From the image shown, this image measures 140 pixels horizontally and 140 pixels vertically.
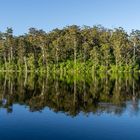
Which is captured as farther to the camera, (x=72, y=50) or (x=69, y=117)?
(x=72, y=50)

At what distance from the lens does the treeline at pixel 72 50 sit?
370 feet

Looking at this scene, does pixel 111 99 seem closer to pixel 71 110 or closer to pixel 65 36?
pixel 71 110

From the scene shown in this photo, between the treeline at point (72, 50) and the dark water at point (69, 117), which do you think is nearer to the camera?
the dark water at point (69, 117)

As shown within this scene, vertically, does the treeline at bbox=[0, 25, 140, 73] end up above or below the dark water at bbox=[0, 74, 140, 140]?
above

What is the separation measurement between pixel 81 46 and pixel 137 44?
1837 cm

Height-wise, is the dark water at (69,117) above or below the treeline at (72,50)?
below

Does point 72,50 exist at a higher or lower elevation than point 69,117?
higher

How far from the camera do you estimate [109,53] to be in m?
116

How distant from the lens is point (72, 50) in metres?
121

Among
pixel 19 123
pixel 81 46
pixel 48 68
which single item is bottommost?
pixel 19 123

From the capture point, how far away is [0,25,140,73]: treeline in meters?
113

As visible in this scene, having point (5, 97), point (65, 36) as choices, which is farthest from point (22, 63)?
point (5, 97)

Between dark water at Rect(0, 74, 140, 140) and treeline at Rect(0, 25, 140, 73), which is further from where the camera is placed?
treeline at Rect(0, 25, 140, 73)

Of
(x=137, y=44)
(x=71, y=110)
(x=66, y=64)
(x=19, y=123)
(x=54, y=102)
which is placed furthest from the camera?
(x=137, y=44)
